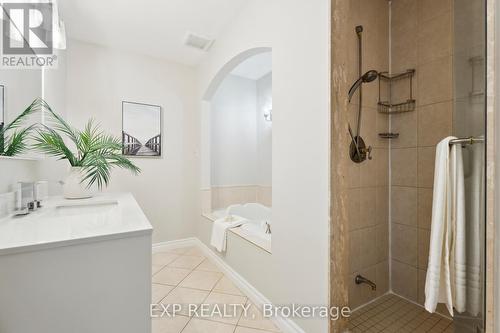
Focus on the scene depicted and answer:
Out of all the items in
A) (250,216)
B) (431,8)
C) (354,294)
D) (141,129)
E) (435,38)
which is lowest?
(354,294)

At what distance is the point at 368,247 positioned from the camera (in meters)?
1.74

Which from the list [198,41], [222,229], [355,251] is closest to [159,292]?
[222,229]

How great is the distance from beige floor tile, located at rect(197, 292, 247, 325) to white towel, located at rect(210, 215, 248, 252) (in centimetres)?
47

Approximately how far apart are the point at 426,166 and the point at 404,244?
680 millimetres

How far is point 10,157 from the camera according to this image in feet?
3.75

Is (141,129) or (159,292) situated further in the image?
(141,129)

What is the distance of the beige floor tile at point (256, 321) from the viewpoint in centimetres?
149

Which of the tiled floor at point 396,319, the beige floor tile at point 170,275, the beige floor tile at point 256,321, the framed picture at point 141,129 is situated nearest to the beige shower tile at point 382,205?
the tiled floor at point 396,319

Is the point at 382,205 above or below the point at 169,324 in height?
above

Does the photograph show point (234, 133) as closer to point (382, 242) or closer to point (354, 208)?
point (354, 208)

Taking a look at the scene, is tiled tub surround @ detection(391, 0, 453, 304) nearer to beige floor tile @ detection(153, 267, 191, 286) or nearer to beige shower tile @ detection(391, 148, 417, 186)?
beige shower tile @ detection(391, 148, 417, 186)

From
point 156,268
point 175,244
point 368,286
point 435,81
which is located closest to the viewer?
point 435,81

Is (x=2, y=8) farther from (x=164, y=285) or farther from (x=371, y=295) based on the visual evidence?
(x=371, y=295)

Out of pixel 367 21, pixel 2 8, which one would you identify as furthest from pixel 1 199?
pixel 367 21
